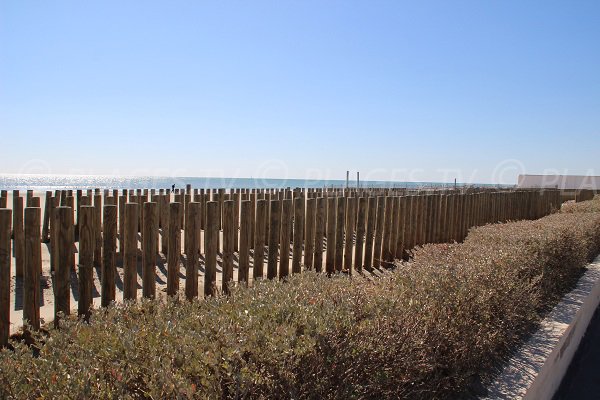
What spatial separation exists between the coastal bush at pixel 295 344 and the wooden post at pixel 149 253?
0.85 m

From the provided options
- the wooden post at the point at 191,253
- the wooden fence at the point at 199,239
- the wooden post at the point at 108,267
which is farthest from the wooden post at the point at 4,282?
the wooden post at the point at 191,253

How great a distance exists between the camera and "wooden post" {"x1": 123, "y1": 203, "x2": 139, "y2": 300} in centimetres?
354

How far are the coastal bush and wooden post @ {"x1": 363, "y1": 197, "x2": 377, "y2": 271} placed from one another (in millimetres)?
2104

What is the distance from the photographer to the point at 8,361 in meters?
1.83

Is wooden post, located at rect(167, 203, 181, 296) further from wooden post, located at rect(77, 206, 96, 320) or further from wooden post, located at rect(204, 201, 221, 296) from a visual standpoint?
wooden post, located at rect(77, 206, 96, 320)

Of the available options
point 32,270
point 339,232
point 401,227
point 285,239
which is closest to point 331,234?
point 339,232

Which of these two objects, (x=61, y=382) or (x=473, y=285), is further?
(x=473, y=285)

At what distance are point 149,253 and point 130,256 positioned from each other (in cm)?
14

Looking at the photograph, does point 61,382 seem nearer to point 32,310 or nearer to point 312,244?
point 32,310

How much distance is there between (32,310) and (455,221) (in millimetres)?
7389

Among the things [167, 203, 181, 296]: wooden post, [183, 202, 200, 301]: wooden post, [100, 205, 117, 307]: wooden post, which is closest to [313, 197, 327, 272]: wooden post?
[183, 202, 200, 301]: wooden post

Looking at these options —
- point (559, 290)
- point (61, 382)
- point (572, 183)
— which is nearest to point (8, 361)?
point (61, 382)

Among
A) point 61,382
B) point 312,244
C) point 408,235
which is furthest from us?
point 408,235

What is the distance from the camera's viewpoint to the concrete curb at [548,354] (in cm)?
313
